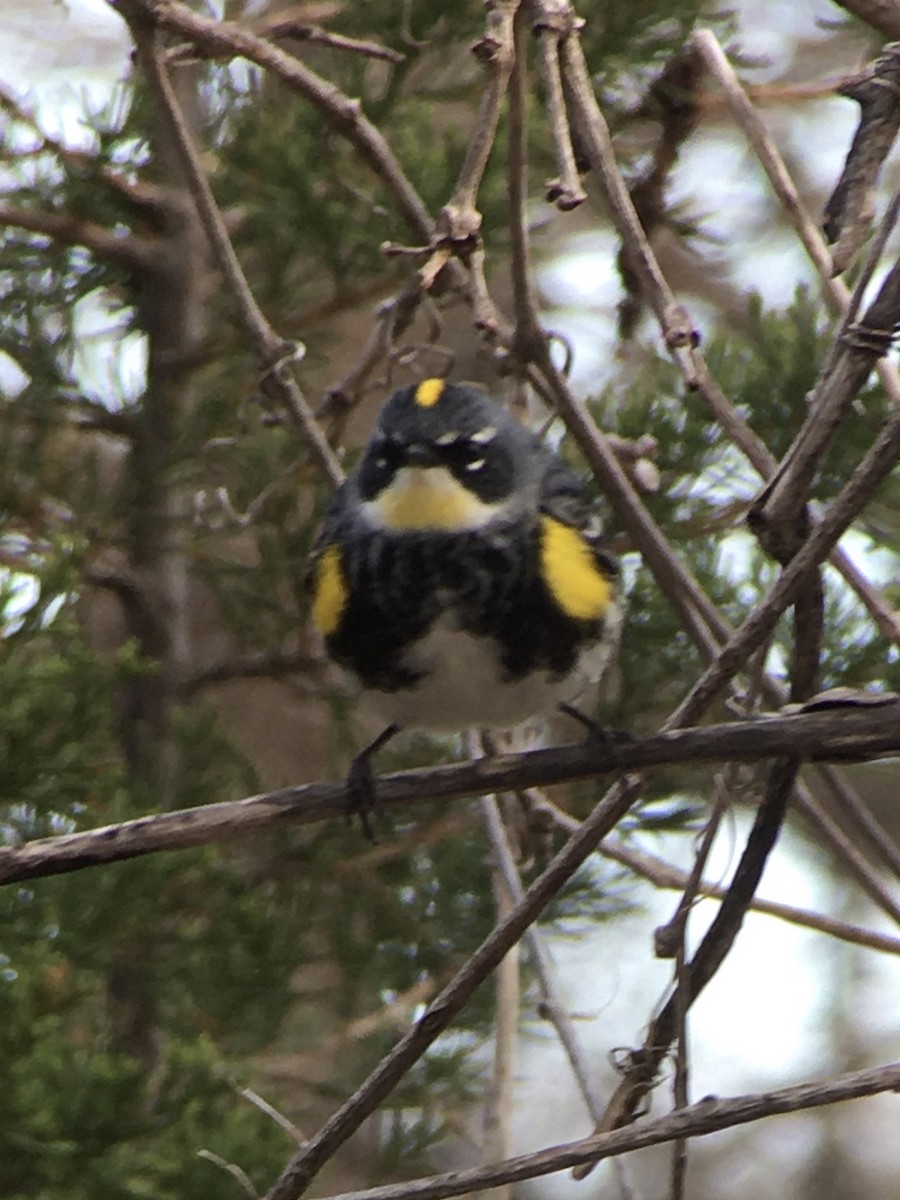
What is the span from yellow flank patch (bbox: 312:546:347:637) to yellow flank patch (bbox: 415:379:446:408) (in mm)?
173

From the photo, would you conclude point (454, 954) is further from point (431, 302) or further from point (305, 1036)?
point (431, 302)

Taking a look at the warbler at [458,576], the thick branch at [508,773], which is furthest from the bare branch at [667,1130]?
the warbler at [458,576]

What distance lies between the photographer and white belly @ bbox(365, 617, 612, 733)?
1.68 metres

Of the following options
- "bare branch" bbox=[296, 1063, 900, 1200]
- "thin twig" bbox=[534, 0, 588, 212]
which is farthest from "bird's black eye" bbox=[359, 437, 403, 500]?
"bare branch" bbox=[296, 1063, 900, 1200]

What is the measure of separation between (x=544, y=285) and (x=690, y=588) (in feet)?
7.82

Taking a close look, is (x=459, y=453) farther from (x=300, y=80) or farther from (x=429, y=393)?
(x=300, y=80)

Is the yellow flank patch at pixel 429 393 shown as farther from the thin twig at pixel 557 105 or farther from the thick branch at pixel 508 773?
the thick branch at pixel 508 773

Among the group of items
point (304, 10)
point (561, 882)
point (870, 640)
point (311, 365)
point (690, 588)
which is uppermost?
point (304, 10)

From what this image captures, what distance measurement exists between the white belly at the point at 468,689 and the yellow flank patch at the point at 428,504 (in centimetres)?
11

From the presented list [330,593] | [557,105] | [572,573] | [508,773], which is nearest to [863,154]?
[557,105]

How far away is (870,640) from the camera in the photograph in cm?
211

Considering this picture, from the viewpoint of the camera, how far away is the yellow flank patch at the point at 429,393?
1797 mm

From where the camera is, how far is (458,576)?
1687 mm

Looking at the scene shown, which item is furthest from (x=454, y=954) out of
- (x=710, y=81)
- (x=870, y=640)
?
(x=710, y=81)
